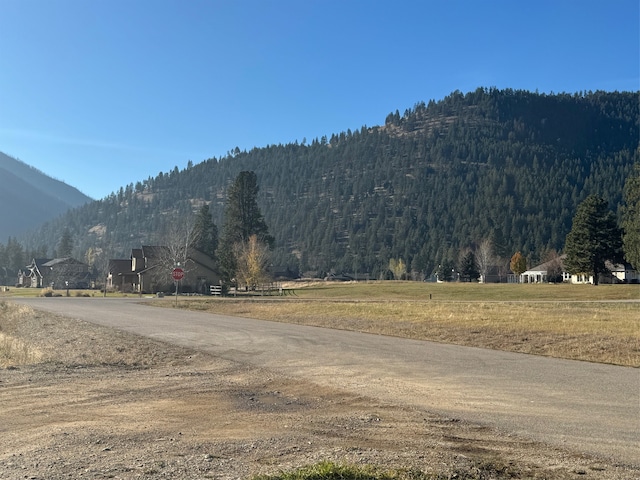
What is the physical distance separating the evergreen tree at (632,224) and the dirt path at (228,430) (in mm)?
65279

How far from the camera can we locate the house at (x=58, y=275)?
333 feet

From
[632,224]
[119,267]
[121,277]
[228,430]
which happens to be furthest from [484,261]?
[228,430]

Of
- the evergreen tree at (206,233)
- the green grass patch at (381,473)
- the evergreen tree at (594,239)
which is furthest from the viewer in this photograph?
the evergreen tree at (206,233)

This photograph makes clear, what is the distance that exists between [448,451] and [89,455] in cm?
371

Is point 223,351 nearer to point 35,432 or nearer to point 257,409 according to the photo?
point 257,409

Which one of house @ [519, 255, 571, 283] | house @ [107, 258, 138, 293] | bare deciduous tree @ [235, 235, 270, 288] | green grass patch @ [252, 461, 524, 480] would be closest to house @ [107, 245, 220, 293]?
house @ [107, 258, 138, 293]

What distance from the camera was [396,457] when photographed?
6.03 m

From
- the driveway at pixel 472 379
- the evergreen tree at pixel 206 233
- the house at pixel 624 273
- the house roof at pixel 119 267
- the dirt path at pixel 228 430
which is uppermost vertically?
the evergreen tree at pixel 206 233

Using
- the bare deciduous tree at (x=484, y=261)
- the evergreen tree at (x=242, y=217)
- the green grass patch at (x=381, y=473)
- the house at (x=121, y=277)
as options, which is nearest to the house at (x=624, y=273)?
the bare deciduous tree at (x=484, y=261)

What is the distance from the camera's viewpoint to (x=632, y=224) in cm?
6906

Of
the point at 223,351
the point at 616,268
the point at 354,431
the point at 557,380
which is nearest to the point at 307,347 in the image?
the point at 223,351

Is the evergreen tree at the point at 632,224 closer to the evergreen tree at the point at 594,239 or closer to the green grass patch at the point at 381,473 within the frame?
the evergreen tree at the point at 594,239

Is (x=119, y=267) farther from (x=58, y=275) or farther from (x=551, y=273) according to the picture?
(x=551, y=273)

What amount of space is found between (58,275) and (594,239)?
279ft
